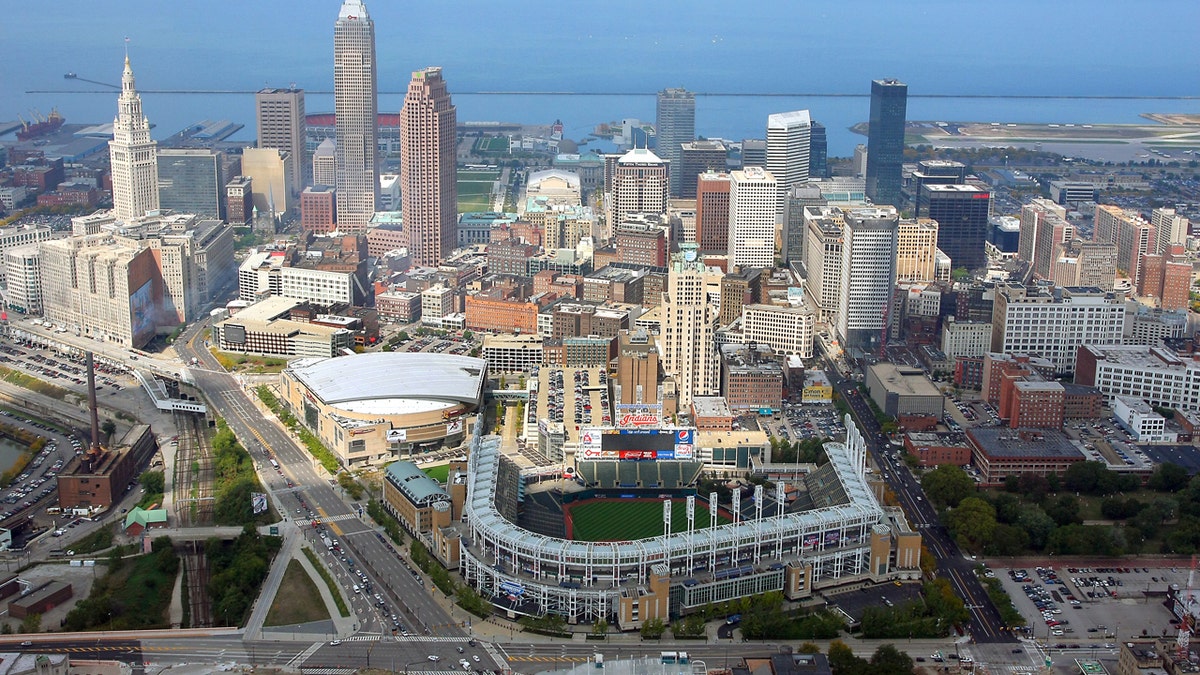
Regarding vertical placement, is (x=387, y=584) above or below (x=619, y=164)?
below

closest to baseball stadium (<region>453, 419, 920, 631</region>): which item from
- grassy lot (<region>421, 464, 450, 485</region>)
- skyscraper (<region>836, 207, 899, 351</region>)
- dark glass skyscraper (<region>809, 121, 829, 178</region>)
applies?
grassy lot (<region>421, 464, 450, 485</region>)

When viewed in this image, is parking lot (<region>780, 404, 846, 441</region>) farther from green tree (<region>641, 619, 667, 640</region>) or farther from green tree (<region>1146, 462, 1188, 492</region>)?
green tree (<region>641, 619, 667, 640</region>)


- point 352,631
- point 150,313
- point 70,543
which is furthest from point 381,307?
point 352,631

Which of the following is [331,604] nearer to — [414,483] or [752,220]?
[414,483]

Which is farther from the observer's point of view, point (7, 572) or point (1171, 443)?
point (1171, 443)

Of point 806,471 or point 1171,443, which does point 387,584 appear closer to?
point 806,471

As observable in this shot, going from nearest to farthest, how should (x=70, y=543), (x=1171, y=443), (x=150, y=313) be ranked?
(x=70, y=543)
(x=1171, y=443)
(x=150, y=313)

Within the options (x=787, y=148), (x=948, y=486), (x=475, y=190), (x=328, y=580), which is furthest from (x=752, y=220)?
(x=328, y=580)
